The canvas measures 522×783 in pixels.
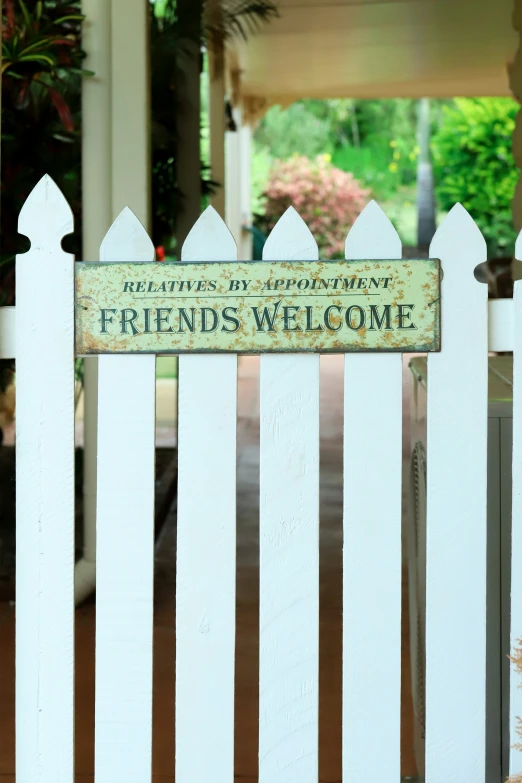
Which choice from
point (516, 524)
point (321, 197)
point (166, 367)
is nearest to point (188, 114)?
point (166, 367)

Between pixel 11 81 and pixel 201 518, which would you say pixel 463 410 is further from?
pixel 11 81

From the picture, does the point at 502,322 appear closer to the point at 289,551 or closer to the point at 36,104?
the point at 289,551

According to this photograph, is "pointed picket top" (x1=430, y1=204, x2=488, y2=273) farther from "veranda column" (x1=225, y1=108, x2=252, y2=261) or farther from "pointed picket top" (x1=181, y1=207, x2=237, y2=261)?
"veranda column" (x1=225, y1=108, x2=252, y2=261)

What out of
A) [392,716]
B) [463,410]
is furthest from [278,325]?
[392,716]

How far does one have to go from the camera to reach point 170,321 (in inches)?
69.9

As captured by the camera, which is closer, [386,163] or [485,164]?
[485,164]

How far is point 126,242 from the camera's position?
178 centimetres

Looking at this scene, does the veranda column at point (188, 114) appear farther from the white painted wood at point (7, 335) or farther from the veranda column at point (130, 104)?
the white painted wood at point (7, 335)

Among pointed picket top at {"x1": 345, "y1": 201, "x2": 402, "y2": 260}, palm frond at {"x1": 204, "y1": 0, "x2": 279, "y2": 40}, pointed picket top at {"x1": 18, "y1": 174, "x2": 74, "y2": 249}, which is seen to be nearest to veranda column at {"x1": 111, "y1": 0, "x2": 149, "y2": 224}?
palm frond at {"x1": 204, "y1": 0, "x2": 279, "y2": 40}

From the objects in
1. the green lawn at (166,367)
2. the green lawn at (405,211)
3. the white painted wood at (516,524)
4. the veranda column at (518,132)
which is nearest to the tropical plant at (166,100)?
the veranda column at (518,132)

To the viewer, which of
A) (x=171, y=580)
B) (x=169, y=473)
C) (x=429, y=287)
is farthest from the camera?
(x=169, y=473)

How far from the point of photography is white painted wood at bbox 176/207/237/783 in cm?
178

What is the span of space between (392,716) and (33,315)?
89 centimetres

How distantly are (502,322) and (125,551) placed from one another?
73 centimetres
